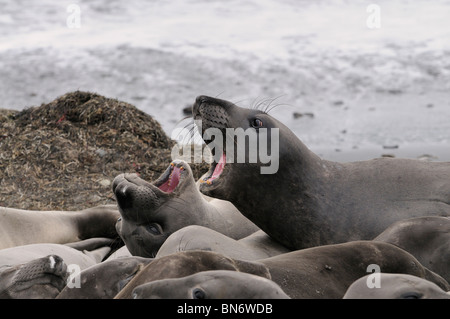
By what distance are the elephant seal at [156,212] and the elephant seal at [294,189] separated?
1.22 feet

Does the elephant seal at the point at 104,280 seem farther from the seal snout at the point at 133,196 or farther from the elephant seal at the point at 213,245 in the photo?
the seal snout at the point at 133,196

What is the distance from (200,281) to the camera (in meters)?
2.74

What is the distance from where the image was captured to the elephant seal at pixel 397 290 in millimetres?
2811

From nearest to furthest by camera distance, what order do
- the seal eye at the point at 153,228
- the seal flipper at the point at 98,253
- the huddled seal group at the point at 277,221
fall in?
the huddled seal group at the point at 277,221, the seal eye at the point at 153,228, the seal flipper at the point at 98,253

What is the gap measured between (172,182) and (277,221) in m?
0.93

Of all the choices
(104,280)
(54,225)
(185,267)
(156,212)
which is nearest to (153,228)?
(156,212)

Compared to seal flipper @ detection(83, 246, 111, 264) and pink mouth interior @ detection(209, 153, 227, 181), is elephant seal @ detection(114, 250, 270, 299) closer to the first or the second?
→ pink mouth interior @ detection(209, 153, 227, 181)

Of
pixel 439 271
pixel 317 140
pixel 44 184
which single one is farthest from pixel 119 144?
pixel 439 271

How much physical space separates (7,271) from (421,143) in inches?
290

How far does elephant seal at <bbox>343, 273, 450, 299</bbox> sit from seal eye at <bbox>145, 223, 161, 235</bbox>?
90.1 inches

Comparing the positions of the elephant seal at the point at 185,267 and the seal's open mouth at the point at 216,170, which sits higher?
the elephant seal at the point at 185,267

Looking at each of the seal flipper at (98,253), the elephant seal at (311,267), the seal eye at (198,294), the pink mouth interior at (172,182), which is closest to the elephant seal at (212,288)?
the seal eye at (198,294)

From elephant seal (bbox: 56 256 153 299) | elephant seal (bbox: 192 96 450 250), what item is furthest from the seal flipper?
elephant seal (bbox: 56 256 153 299)
